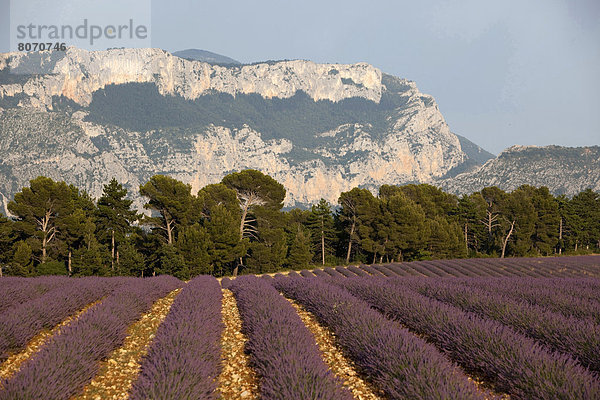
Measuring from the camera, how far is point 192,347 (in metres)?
5.14

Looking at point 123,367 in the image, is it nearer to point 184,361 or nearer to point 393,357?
point 184,361

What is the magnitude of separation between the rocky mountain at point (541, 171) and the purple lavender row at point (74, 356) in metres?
174

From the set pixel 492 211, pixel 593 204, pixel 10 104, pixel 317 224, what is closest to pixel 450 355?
pixel 317 224

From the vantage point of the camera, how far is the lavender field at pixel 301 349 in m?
3.97

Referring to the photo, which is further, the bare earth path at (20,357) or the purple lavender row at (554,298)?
the purple lavender row at (554,298)

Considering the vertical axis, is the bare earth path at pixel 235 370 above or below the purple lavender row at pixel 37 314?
below

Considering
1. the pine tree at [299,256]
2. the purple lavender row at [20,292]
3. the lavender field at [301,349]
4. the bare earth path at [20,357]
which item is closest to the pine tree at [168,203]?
the pine tree at [299,256]

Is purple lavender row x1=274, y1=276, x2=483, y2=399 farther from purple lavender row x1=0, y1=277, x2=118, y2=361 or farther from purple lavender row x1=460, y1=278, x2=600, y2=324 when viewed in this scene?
purple lavender row x1=0, y1=277, x2=118, y2=361

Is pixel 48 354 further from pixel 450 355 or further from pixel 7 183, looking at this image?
pixel 7 183

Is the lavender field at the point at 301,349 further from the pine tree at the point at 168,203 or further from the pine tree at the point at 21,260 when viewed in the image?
the pine tree at the point at 21,260

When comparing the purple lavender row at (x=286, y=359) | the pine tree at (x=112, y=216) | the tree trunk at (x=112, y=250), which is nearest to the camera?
the purple lavender row at (x=286, y=359)

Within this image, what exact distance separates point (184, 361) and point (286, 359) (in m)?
1.43

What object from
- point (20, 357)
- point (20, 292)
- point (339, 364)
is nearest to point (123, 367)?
point (20, 357)

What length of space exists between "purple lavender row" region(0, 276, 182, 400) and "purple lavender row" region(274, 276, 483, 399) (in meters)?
4.07
